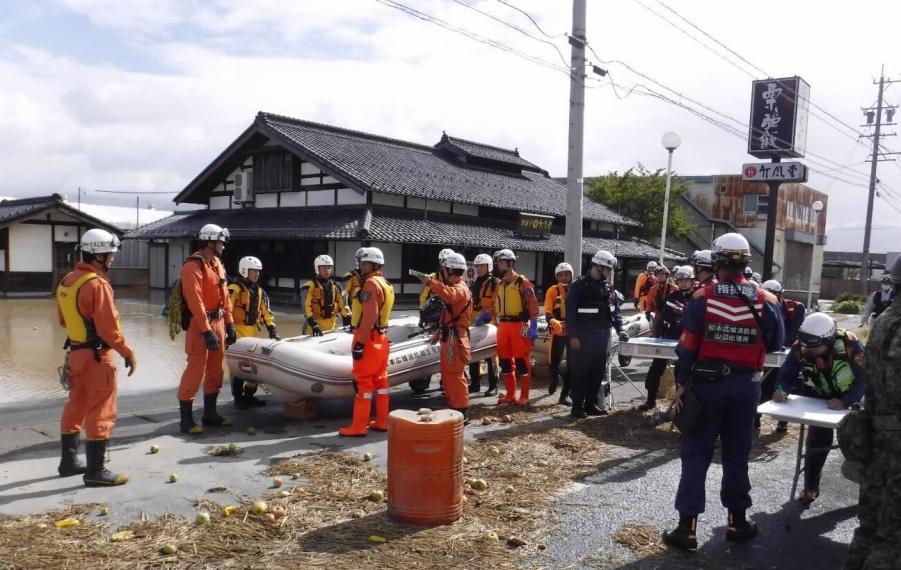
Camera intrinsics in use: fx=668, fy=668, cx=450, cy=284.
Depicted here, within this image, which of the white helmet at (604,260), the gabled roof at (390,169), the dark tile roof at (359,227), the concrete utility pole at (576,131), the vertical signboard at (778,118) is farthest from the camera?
the gabled roof at (390,169)

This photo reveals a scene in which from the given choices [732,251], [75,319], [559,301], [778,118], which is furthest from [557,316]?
[778,118]

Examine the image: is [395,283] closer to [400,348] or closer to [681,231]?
[400,348]

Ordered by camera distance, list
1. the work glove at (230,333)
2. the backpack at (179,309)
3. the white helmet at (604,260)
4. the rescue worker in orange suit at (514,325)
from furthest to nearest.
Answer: the rescue worker in orange suit at (514,325) < the white helmet at (604,260) < the work glove at (230,333) < the backpack at (179,309)

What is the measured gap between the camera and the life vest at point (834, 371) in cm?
532

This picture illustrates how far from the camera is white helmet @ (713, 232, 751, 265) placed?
4.60 m

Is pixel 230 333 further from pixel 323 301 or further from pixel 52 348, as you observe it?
pixel 52 348

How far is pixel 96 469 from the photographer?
5.22 metres

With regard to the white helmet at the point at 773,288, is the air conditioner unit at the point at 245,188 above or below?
above

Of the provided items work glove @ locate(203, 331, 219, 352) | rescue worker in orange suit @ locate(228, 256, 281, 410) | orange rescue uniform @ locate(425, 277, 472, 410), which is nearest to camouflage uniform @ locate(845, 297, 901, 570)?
orange rescue uniform @ locate(425, 277, 472, 410)

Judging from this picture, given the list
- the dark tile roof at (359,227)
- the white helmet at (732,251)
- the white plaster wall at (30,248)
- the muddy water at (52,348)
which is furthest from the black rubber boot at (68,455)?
the white plaster wall at (30,248)

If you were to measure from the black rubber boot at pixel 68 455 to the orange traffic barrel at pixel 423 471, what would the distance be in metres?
2.70

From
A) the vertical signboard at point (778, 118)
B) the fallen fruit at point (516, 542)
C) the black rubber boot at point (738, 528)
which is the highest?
the vertical signboard at point (778, 118)

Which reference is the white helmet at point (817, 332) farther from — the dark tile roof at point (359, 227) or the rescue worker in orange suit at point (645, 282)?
the dark tile roof at point (359, 227)

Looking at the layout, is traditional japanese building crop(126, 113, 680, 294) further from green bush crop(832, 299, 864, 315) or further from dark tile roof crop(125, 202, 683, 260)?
green bush crop(832, 299, 864, 315)
